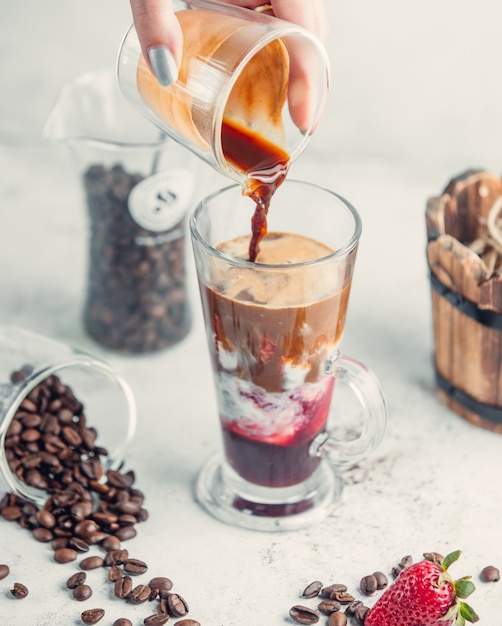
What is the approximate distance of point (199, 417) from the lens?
2.19 meters

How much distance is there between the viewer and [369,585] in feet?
5.65

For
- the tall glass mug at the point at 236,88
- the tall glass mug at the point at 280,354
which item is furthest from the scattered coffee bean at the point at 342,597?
the tall glass mug at the point at 236,88

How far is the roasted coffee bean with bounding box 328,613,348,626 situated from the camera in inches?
64.6

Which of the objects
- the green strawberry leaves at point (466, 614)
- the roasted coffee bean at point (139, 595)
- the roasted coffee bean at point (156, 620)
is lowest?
the roasted coffee bean at point (139, 595)

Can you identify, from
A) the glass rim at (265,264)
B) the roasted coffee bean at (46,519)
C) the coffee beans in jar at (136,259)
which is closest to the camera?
the glass rim at (265,264)

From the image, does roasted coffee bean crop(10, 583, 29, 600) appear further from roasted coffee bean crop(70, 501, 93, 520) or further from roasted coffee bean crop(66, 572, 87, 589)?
roasted coffee bean crop(70, 501, 93, 520)

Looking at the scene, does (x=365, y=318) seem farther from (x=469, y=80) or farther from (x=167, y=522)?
(x=469, y=80)

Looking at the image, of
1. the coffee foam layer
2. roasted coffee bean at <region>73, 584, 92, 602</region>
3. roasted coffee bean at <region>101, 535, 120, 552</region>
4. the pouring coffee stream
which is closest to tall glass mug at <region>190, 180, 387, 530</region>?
the coffee foam layer

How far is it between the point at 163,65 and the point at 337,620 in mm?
935

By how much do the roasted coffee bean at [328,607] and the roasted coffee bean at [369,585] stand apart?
64 millimetres

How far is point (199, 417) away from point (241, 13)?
36.9 inches

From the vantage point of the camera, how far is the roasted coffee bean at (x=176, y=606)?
167cm

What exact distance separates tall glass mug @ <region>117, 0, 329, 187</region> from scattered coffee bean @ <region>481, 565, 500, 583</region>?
2.63ft

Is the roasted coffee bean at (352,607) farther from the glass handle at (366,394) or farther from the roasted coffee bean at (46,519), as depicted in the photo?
the roasted coffee bean at (46,519)
